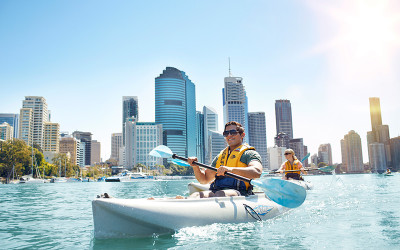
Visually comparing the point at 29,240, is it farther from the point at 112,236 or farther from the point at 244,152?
the point at 244,152

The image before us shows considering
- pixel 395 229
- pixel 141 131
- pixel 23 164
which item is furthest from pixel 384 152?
pixel 395 229

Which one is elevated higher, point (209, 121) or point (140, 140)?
point (209, 121)

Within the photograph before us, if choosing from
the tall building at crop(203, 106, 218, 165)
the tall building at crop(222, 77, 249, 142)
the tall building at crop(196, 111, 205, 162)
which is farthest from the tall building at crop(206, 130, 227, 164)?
the tall building at crop(196, 111, 205, 162)

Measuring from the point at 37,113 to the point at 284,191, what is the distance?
172 metres

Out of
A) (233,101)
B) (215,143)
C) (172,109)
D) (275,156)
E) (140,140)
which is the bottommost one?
(275,156)

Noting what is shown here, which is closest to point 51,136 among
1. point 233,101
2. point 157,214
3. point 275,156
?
point 233,101

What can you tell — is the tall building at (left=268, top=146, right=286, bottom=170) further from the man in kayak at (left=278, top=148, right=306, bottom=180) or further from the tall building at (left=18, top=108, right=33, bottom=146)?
the man in kayak at (left=278, top=148, right=306, bottom=180)

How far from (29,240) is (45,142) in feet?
527

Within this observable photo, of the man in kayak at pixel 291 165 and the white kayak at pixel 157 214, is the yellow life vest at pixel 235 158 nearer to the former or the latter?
the white kayak at pixel 157 214

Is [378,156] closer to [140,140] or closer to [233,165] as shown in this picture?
[140,140]

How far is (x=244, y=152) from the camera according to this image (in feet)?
18.4

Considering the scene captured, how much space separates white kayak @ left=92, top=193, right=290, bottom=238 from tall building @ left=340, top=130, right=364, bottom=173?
660 feet

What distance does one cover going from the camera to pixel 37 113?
154875 mm

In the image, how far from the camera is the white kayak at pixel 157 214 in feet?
14.4
